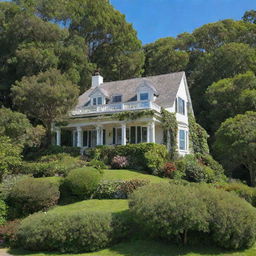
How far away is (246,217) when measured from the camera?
12656 mm

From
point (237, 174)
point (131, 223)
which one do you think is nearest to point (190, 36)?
point (237, 174)

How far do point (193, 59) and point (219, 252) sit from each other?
48325mm

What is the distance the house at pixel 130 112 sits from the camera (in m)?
29.4

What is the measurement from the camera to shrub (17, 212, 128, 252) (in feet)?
43.2

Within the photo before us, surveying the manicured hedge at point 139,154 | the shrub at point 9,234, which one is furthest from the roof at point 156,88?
the shrub at point 9,234

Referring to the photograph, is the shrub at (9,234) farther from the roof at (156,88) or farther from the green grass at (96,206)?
the roof at (156,88)

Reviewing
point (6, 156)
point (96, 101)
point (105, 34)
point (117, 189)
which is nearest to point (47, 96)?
point (96, 101)

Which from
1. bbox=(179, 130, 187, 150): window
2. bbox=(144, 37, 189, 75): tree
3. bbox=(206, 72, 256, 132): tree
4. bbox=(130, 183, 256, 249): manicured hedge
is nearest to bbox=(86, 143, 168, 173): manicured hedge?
bbox=(179, 130, 187, 150): window

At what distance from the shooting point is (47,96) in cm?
2783

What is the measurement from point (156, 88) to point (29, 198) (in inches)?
803

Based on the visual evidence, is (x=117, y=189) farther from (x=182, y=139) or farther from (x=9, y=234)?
(x=182, y=139)

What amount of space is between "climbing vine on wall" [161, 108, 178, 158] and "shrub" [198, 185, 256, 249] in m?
17.1

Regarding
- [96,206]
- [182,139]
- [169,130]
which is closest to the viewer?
[96,206]

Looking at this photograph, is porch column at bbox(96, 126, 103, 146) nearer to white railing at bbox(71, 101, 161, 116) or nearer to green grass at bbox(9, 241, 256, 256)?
white railing at bbox(71, 101, 161, 116)
